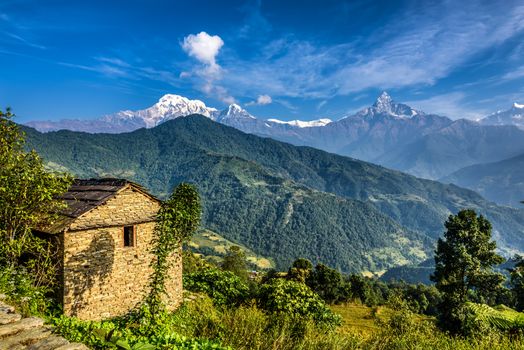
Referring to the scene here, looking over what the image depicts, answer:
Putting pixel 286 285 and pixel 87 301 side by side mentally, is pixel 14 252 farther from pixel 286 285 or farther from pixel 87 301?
pixel 286 285

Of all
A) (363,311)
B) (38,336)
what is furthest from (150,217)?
(363,311)

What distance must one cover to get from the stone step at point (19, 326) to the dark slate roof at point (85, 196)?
1144cm

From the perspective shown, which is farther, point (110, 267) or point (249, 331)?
point (110, 267)

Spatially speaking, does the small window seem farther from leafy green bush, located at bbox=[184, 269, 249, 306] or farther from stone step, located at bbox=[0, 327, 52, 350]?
stone step, located at bbox=[0, 327, 52, 350]

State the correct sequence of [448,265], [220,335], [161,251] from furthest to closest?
[448,265]
[161,251]
[220,335]

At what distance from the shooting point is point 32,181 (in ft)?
41.8

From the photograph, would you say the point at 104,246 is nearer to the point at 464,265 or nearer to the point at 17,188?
the point at 17,188

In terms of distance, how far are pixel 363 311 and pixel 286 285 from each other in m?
33.5

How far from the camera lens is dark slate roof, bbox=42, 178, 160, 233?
672 inches

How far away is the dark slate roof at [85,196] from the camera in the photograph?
17078mm

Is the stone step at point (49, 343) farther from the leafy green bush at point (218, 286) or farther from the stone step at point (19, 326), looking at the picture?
the leafy green bush at point (218, 286)

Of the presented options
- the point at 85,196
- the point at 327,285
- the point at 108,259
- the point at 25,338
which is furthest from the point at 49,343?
the point at 327,285

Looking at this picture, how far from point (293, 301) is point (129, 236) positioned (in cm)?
1003

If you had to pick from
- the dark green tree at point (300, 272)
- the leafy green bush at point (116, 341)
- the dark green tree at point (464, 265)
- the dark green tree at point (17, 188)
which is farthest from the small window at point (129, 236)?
the dark green tree at point (300, 272)
